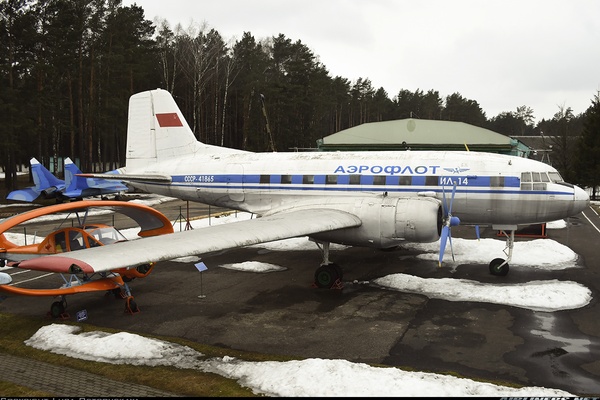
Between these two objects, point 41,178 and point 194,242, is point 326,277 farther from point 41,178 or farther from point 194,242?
point 41,178

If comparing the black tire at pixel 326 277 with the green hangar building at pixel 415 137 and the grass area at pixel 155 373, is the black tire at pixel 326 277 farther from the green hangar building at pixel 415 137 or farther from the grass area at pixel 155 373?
the green hangar building at pixel 415 137

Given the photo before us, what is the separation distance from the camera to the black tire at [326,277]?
1445cm

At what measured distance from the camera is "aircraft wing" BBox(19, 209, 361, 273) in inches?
326

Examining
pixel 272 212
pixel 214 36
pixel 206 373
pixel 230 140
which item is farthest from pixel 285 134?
pixel 206 373

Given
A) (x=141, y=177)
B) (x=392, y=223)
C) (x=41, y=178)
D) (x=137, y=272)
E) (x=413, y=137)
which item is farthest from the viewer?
(x=413, y=137)

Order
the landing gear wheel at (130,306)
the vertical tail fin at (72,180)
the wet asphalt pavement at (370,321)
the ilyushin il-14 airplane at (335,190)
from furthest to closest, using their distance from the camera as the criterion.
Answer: the vertical tail fin at (72,180), the ilyushin il-14 airplane at (335,190), the landing gear wheel at (130,306), the wet asphalt pavement at (370,321)

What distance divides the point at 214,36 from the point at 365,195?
55456mm

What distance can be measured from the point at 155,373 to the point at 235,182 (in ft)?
34.9

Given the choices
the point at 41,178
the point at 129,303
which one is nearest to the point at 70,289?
the point at 129,303

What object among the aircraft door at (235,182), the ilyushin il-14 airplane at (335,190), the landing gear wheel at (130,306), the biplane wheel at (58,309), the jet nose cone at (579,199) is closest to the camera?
the biplane wheel at (58,309)

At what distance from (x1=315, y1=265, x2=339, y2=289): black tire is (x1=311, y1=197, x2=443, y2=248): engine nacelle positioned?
37.1 inches

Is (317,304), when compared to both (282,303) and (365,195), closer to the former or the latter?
(282,303)

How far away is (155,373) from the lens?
8578 mm

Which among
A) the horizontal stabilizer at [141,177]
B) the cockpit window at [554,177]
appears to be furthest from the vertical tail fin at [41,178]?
the cockpit window at [554,177]
